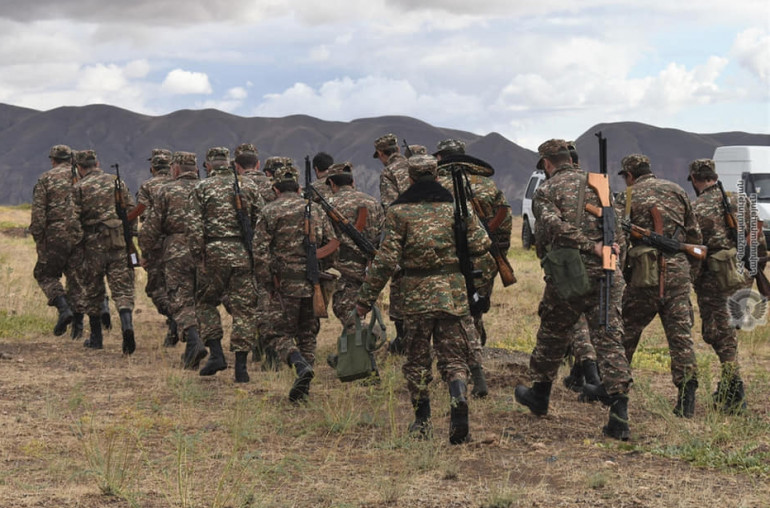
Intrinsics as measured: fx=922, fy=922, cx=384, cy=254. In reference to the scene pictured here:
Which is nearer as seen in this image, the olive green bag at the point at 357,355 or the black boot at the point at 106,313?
the olive green bag at the point at 357,355

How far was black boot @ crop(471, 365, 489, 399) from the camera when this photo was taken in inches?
309

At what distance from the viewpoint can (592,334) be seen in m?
6.89

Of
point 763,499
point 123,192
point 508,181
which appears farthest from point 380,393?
point 508,181

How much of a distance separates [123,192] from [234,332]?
2.92 meters

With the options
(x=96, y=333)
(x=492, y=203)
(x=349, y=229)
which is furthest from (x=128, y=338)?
(x=492, y=203)

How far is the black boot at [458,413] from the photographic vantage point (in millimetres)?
6335

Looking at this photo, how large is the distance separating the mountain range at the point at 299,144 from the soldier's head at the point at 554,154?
148839 millimetres

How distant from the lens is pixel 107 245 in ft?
35.2

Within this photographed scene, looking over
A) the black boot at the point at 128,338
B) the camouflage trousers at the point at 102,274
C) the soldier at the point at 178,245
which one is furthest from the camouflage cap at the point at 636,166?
the camouflage trousers at the point at 102,274

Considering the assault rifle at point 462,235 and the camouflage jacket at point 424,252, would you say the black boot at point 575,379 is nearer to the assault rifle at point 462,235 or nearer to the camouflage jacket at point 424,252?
the assault rifle at point 462,235

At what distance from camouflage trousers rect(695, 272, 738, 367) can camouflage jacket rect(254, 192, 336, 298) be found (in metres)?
3.47

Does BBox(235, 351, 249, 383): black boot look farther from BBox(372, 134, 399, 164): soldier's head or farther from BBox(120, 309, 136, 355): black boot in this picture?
BBox(372, 134, 399, 164): soldier's head

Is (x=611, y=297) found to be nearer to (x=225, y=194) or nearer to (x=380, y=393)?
(x=380, y=393)

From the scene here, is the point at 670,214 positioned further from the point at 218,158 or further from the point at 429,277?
the point at 218,158
